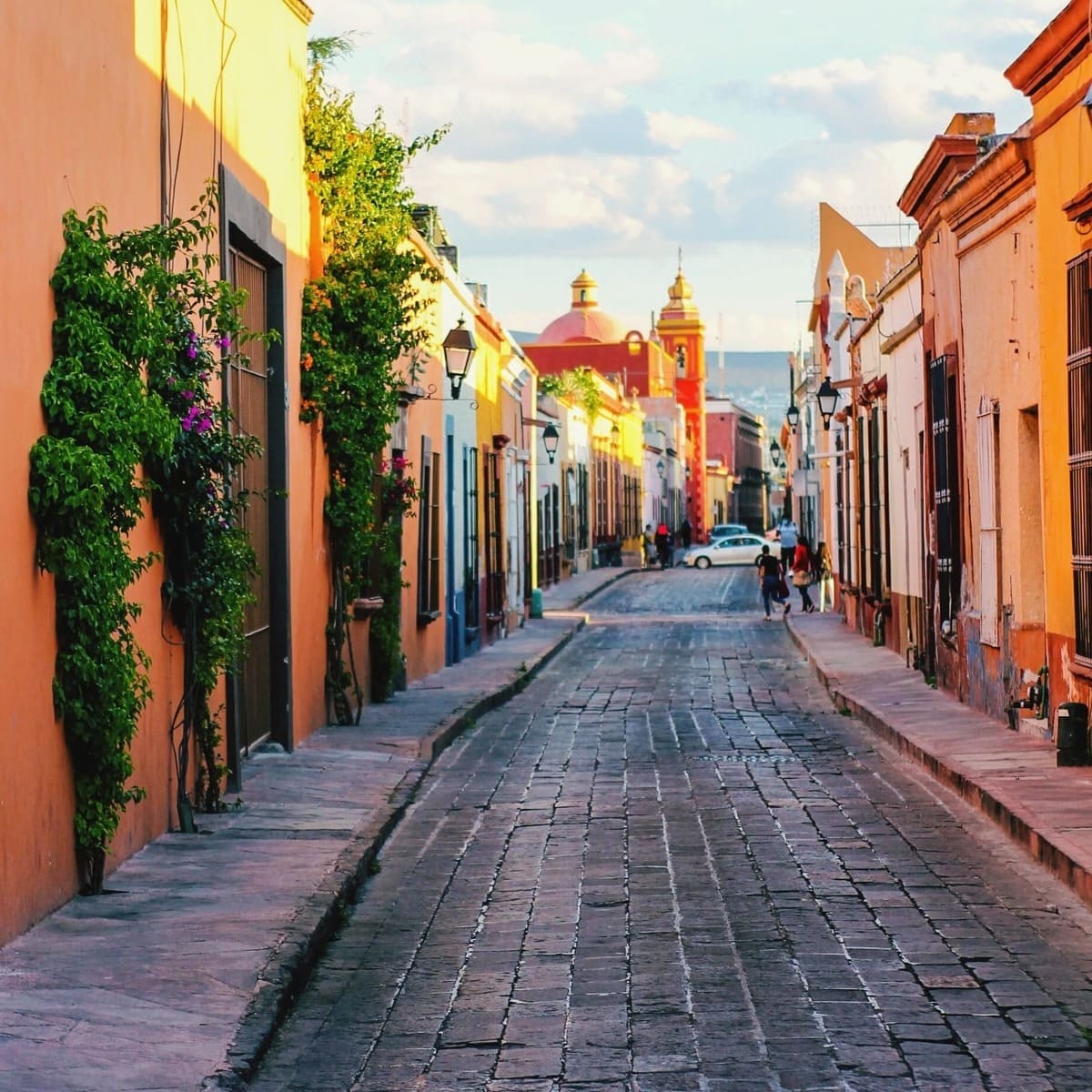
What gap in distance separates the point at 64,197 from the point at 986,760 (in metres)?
7.22

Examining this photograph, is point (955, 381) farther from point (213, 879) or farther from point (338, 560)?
point (213, 879)

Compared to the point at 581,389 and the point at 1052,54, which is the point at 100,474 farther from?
the point at 581,389

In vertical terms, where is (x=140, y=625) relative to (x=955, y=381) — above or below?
below

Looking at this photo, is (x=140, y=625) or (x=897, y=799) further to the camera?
(x=897, y=799)

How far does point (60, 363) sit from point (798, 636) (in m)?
21.9

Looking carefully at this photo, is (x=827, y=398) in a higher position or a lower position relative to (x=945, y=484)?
higher

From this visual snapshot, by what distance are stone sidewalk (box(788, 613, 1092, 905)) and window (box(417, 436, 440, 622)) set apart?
446cm

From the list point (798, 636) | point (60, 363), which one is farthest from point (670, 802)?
point (798, 636)

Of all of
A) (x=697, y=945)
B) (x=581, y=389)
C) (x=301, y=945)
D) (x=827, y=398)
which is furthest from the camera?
(x=581, y=389)

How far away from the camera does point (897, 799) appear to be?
11938 millimetres

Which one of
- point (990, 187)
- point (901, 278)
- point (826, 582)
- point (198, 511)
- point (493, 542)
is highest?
point (901, 278)

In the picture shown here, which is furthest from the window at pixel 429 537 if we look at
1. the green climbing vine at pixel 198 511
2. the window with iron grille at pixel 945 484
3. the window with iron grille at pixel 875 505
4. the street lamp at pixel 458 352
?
the green climbing vine at pixel 198 511

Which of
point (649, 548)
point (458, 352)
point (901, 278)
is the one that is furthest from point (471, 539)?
point (649, 548)

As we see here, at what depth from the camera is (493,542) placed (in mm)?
29828
